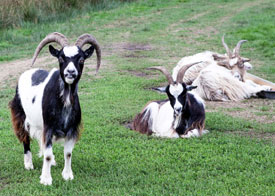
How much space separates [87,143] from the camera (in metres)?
6.86

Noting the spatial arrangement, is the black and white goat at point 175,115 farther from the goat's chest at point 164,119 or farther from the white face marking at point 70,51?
the white face marking at point 70,51

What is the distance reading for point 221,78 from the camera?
33.9 feet

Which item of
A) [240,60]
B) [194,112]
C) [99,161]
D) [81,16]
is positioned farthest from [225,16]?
[99,161]

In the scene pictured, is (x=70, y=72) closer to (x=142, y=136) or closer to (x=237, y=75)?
(x=142, y=136)

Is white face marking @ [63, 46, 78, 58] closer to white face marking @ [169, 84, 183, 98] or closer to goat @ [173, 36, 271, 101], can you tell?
white face marking @ [169, 84, 183, 98]

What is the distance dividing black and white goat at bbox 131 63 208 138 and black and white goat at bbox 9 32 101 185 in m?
1.90

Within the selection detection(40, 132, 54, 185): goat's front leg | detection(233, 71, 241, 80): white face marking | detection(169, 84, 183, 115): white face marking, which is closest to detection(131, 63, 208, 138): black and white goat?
detection(169, 84, 183, 115): white face marking

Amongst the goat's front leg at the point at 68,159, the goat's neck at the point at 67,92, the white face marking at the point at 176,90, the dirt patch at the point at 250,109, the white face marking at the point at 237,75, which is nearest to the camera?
the goat's neck at the point at 67,92

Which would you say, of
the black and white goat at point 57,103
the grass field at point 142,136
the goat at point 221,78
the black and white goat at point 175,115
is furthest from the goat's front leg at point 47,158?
the goat at point 221,78

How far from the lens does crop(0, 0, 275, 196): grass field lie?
5301 mm

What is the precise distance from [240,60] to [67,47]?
6.62 metres

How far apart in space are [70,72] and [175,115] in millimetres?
2789

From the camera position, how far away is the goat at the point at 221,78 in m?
9.97

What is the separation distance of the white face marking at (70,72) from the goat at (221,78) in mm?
5387
